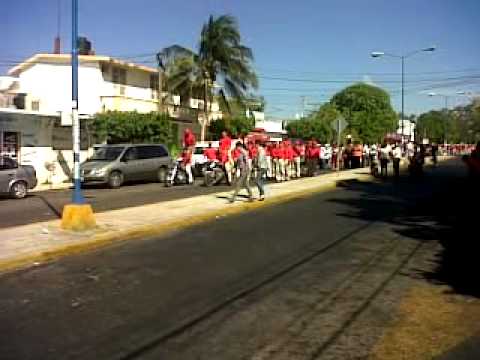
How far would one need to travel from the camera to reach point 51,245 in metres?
10.9

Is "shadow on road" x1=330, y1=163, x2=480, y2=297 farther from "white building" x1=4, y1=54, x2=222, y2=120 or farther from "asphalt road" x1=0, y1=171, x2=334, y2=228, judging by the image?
"white building" x1=4, y1=54, x2=222, y2=120

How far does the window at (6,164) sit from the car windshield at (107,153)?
5.27m

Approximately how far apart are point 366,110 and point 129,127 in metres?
66.7

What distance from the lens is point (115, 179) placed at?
26328 mm

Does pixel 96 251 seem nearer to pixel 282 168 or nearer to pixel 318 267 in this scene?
pixel 318 267

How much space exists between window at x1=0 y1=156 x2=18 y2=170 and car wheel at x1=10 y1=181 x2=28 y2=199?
21.6 inches

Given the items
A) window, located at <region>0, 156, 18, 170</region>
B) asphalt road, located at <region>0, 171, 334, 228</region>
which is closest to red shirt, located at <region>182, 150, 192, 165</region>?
asphalt road, located at <region>0, 171, 334, 228</region>

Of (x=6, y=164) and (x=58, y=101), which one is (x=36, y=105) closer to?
(x=58, y=101)

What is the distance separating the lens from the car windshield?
26.9 meters

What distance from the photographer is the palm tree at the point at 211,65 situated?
44.1 metres

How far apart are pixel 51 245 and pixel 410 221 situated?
8.18 m

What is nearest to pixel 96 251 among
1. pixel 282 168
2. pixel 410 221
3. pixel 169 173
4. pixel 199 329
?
pixel 199 329

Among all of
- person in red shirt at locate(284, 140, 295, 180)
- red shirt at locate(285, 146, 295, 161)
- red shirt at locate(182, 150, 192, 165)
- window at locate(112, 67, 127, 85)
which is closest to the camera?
red shirt at locate(182, 150, 192, 165)

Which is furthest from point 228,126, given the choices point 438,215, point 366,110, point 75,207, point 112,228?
point 366,110
